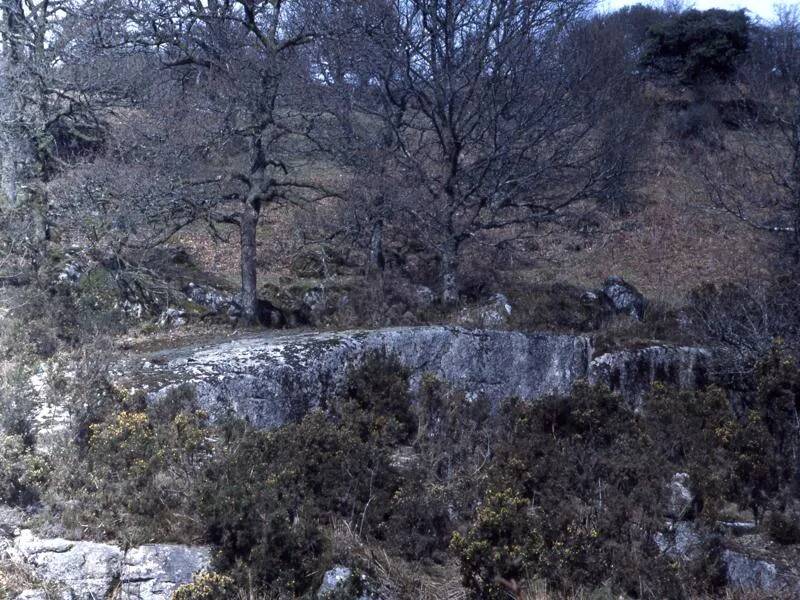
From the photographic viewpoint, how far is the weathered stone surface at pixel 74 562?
6520 mm

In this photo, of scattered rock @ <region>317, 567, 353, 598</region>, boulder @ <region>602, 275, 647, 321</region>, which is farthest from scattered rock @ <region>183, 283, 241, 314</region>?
scattered rock @ <region>317, 567, 353, 598</region>

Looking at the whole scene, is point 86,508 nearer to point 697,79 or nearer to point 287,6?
point 287,6

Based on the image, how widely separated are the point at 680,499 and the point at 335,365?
4.18 meters

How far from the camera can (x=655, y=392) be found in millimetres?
10062

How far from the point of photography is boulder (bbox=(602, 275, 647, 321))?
12.5m

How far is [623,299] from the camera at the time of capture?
42.4 feet

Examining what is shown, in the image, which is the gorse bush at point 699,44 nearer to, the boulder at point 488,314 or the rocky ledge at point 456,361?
the boulder at point 488,314

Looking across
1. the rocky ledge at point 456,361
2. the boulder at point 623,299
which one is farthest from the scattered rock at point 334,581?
the boulder at point 623,299

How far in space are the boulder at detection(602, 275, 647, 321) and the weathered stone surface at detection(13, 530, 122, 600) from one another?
8.10 meters

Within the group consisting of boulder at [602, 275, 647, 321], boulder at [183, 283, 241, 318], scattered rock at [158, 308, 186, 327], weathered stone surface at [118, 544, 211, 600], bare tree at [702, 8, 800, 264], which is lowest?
weathered stone surface at [118, 544, 211, 600]

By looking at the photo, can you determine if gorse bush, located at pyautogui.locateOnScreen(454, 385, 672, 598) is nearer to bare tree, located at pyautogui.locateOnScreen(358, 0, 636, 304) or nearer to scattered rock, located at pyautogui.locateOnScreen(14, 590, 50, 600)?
scattered rock, located at pyautogui.locateOnScreen(14, 590, 50, 600)

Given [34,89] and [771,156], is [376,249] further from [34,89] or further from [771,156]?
[771,156]

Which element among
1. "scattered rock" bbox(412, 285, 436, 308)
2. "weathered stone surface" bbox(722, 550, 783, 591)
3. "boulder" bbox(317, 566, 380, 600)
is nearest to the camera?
"boulder" bbox(317, 566, 380, 600)

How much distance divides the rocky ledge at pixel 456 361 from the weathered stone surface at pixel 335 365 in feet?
0.04
